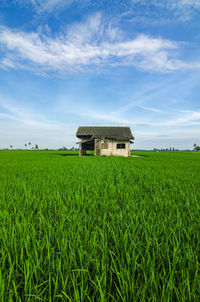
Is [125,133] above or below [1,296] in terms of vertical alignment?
above

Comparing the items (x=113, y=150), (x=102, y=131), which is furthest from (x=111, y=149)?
(x=102, y=131)

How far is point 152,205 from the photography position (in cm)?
269

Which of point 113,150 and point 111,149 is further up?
point 111,149

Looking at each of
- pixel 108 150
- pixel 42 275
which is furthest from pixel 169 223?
pixel 108 150

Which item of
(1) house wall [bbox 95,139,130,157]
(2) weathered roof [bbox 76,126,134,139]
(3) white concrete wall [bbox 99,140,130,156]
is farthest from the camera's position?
(2) weathered roof [bbox 76,126,134,139]

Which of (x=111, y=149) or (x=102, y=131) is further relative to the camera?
(x=102, y=131)

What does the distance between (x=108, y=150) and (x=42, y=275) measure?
21659 millimetres

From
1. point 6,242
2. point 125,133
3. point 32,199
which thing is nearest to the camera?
point 6,242

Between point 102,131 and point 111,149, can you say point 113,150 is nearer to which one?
point 111,149

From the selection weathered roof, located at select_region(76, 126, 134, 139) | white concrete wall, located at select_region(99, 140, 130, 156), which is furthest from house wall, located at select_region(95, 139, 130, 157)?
weathered roof, located at select_region(76, 126, 134, 139)

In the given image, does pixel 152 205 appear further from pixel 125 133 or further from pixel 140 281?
pixel 125 133

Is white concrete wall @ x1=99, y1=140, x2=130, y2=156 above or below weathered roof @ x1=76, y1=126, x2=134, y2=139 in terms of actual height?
below

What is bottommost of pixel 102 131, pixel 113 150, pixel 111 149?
pixel 113 150

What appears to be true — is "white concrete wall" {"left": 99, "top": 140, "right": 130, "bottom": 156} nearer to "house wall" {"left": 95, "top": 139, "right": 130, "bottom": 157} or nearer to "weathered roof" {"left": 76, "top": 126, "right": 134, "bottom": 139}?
"house wall" {"left": 95, "top": 139, "right": 130, "bottom": 157}
